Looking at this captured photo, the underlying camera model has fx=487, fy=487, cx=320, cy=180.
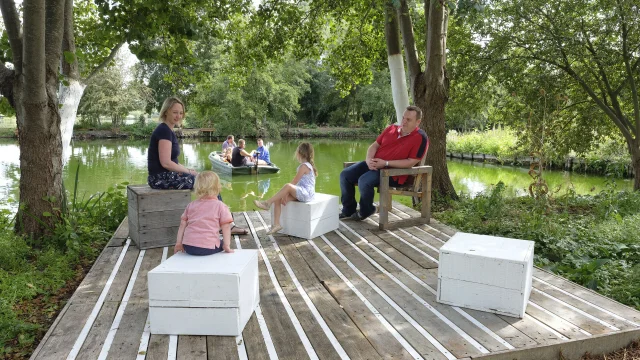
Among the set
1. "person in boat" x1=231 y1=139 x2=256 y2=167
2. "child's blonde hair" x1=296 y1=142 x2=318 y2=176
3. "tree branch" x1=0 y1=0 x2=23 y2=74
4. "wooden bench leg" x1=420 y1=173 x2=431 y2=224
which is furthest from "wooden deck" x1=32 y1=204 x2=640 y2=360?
"person in boat" x1=231 y1=139 x2=256 y2=167

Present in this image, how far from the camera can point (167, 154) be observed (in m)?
4.23

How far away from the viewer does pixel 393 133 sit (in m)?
5.23

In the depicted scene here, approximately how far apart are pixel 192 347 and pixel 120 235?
2.53 metres

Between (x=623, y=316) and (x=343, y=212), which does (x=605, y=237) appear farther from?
(x=343, y=212)

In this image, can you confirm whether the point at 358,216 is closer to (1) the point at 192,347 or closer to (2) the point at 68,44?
(1) the point at 192,347

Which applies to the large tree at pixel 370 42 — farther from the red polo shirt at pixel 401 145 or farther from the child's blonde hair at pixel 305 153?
the child's blonde hair at pixel 305 153

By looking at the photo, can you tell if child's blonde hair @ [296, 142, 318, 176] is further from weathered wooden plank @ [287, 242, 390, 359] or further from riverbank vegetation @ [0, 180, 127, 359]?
riverbank vegetation @ [0, 180, 127, 359]

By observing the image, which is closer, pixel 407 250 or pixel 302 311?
pixel 302 311

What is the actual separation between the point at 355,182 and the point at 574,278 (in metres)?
2.44

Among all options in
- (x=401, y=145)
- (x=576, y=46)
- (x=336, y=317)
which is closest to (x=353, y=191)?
(x=401, y=145)

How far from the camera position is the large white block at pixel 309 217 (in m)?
4.54

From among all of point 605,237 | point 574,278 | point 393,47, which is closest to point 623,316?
point 574,278

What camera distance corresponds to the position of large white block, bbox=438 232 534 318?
2.83 meters

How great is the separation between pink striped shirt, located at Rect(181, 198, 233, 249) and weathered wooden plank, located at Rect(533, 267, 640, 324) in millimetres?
2325
